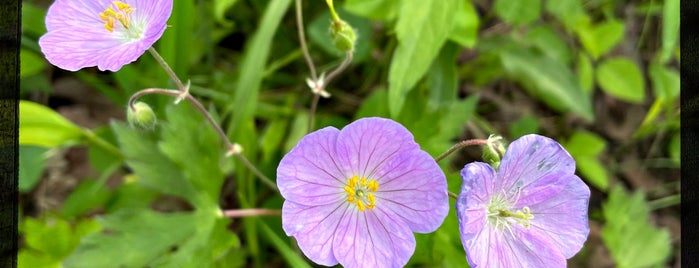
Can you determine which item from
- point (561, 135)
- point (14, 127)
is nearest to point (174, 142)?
point (14, 127)

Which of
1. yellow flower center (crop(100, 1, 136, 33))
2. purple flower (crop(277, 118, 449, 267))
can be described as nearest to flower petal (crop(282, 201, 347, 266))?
purple flower (crop(277, 118, 449, 267))

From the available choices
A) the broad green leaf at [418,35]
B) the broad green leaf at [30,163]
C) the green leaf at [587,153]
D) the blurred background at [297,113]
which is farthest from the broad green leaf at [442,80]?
the broad green leaf at [30,163]

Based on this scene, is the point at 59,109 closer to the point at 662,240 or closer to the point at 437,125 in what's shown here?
the point at 437,125

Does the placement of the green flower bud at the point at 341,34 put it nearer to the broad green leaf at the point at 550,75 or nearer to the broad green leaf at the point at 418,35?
the broad green leaf at the point at 418,35

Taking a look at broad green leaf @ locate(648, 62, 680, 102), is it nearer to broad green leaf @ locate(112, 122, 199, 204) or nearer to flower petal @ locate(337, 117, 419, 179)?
flower petal @ locate(337, 117, 419, 179)

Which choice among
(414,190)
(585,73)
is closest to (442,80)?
(585,73)

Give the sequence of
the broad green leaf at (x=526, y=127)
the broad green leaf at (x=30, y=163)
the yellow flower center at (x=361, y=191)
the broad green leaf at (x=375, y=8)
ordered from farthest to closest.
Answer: the broad green leaf at (x=526, y=127)
the broad green leaf at (x=30, y=163)
the broad green leaf at (x=375, y=8)
the yellow flower center at (x=361, y=191)
